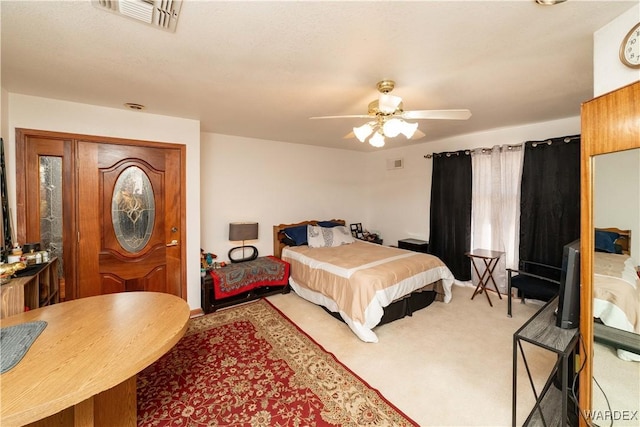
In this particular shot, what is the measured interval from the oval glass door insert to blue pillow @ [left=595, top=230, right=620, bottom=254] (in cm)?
379

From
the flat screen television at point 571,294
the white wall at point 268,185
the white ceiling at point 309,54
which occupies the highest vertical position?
the white ceiling at point 309,54

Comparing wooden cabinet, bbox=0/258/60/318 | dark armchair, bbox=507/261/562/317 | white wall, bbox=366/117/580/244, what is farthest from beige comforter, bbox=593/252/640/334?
wooden cabinet, bbox=0/258/60/318

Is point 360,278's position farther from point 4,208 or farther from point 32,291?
point 4,208

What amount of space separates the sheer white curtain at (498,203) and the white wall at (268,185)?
233 centimetres

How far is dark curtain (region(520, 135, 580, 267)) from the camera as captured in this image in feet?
10.2

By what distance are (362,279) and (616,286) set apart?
71.4 inches

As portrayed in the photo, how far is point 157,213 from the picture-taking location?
3090 mm

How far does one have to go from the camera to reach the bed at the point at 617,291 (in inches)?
51.6

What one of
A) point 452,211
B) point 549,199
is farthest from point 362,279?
point 549,199

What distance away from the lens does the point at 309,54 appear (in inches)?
68.2

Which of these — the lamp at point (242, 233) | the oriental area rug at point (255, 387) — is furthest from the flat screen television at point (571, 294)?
the lamp at point (242, 233)

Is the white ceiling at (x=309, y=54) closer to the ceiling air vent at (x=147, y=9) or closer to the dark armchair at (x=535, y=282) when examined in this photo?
A: the ceiling air vent at (x=147, y=9)

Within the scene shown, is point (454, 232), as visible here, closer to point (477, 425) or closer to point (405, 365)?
point (405, 365)

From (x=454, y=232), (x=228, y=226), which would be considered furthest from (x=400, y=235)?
(x=228, y=226)
